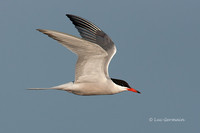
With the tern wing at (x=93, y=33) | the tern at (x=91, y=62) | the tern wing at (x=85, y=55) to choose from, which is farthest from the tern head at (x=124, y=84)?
the tern wing at (x=93, y=33)

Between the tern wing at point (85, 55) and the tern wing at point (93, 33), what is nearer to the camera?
the tern wing at point (85, 55)

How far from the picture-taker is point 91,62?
8.40m

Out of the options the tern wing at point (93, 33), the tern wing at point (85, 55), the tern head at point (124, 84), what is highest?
the tern wing at point (93, 33)

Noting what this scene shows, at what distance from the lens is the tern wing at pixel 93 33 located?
9.46 m

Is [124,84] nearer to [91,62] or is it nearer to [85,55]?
[91,62]

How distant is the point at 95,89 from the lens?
8.91 metres

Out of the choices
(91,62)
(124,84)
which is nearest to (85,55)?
(91,62)

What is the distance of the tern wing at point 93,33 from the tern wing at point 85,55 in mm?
914

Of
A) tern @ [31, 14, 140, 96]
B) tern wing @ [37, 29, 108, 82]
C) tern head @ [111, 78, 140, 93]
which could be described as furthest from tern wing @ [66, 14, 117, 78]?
tern wing @ [37, 29, 108, 82]

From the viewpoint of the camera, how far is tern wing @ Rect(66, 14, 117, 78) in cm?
946

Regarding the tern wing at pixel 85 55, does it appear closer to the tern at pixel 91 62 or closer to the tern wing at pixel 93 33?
the tern at pixel 91 62

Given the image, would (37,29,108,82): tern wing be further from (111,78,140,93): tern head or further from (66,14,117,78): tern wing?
(66,14,117,78): tern wing

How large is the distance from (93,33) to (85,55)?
5.97 feet

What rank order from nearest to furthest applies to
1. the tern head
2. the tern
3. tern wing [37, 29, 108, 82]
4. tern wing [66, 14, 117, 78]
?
tern wing [37, 29, 108, 82] < the tern < the tern head < tern wing [66, 14, 117, 78]
